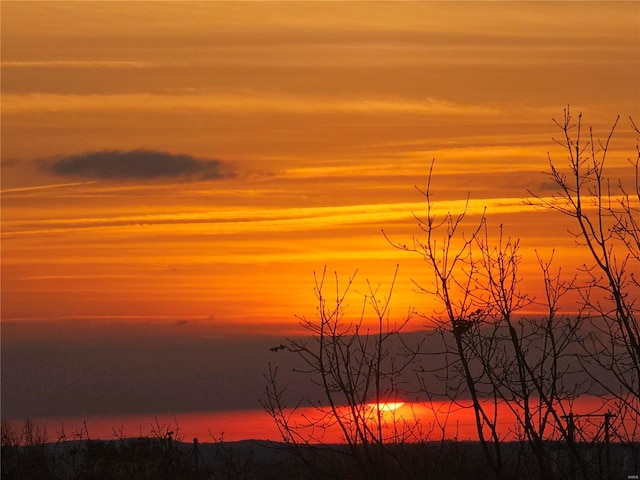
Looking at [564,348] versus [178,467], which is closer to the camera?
[564,348]

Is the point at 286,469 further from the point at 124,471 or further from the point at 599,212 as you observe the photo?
the point at 599,212

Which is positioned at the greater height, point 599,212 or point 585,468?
point 599,212

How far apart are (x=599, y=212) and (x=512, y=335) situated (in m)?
1.72

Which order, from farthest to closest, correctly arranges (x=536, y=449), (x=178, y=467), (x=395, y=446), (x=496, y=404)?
(x=178, y=467)
(x=395, y=446)
(x=496, y=404)
(x=536, y=449)

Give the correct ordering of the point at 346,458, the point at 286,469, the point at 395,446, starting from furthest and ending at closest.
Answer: the point at 286,469, the point at 346,458, the point at 395,446

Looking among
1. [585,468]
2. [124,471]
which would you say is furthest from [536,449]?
[124,471]

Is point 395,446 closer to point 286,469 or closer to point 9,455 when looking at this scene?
point 9,455

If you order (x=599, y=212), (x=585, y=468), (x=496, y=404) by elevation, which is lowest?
(x=585, y=468)

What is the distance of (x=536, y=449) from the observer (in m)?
11.6

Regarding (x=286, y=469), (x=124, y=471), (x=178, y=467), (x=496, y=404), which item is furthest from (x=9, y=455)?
(x=496, y=404)

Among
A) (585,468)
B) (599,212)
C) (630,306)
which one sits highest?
(599,212)

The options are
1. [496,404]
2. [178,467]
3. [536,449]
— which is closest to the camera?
[536,449]

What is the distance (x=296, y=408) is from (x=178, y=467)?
530 inches

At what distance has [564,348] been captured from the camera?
514 inches
